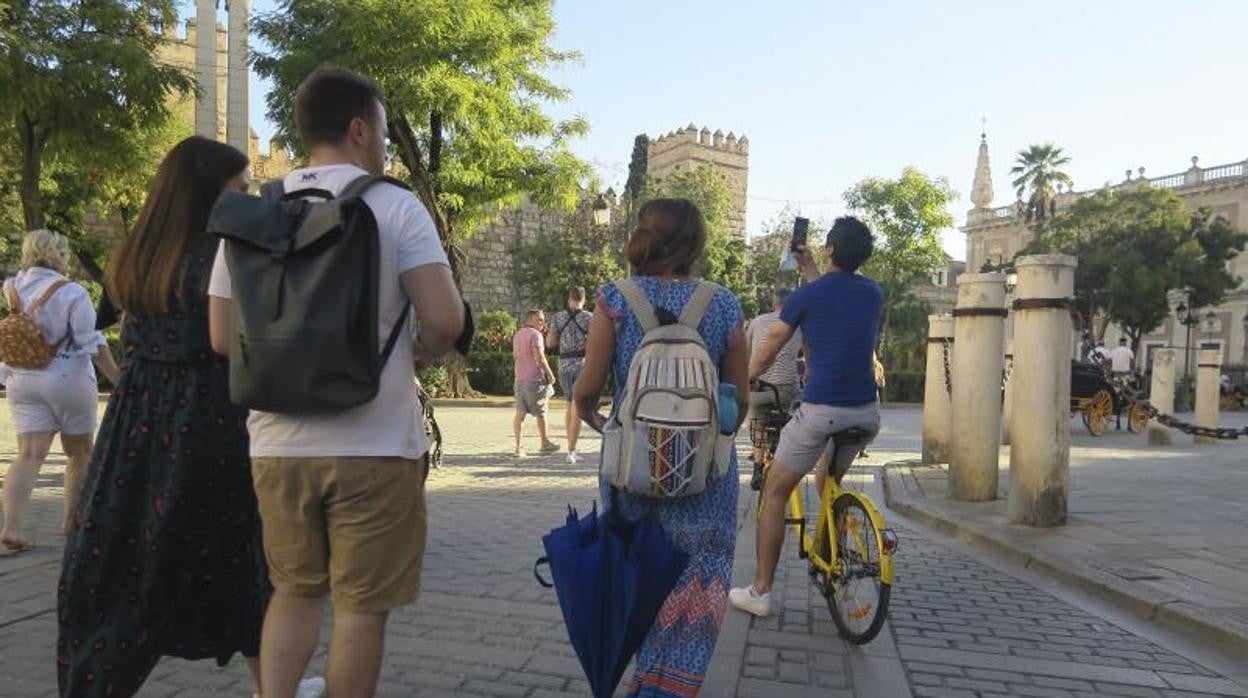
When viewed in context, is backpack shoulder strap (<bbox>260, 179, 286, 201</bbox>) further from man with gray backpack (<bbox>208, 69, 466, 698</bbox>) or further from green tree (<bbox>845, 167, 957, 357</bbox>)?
green tree (<bbox>845, 167, 957, 357</bbox>)

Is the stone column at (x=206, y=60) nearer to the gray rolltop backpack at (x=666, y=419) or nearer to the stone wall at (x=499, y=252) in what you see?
the gray rolltop backpack at (x=666, y=419)

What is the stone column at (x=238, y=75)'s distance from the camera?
1270cm

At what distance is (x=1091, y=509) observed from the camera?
7.51 metres

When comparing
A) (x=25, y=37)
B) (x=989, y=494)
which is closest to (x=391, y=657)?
(x=989, y=494)

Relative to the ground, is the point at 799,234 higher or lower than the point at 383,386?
higher

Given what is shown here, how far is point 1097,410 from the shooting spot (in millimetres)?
16609

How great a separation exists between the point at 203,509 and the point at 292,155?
17.2 m

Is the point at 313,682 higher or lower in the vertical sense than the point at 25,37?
lower

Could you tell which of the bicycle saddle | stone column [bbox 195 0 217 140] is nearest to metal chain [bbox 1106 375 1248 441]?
the bicycle saddle

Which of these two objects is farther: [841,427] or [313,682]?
[841,427]

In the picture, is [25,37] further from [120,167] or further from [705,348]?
[705,348]

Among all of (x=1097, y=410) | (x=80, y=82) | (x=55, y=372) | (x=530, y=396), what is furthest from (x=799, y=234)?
(x=1097, y=410)

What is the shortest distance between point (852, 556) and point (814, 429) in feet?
1.96

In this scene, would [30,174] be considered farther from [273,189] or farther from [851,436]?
[851,436]
